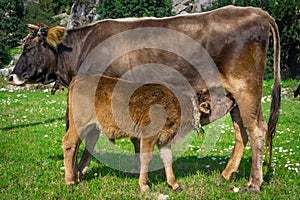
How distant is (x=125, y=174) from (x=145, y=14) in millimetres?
25529

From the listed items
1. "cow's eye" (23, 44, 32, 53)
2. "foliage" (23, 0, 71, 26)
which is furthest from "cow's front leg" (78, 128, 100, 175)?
"foliage" (23, 0, 71, 26)

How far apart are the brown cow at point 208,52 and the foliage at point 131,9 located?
78.1 feet

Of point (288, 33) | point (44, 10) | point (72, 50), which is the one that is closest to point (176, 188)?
point (72, 50)

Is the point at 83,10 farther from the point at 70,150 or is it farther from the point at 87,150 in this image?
the point at 70,150

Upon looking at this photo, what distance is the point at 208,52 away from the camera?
18.7 ft

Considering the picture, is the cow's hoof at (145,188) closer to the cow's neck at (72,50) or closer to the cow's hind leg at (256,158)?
the cow's hind leg at (256,158)

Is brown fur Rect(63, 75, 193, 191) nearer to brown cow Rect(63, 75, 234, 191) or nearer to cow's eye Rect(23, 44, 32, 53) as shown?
brown cow Rect(63, 75, 234, 191)

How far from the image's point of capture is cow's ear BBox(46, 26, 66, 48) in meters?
6.50

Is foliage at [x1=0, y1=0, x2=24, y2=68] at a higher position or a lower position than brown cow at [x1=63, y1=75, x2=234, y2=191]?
lower

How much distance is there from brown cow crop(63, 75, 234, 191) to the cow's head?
1331 mm

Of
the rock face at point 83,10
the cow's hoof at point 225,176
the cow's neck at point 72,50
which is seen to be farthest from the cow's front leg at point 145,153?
the rock face at point 83,10

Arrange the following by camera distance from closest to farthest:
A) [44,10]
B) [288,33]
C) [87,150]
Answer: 1. [87,150]
2. [288,33]
3. [44,10]

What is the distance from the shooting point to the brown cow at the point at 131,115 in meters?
5.37

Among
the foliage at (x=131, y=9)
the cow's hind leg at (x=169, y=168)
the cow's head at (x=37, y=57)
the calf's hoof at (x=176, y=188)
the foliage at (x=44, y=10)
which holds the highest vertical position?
the cow's head at (x=37, y=57)
